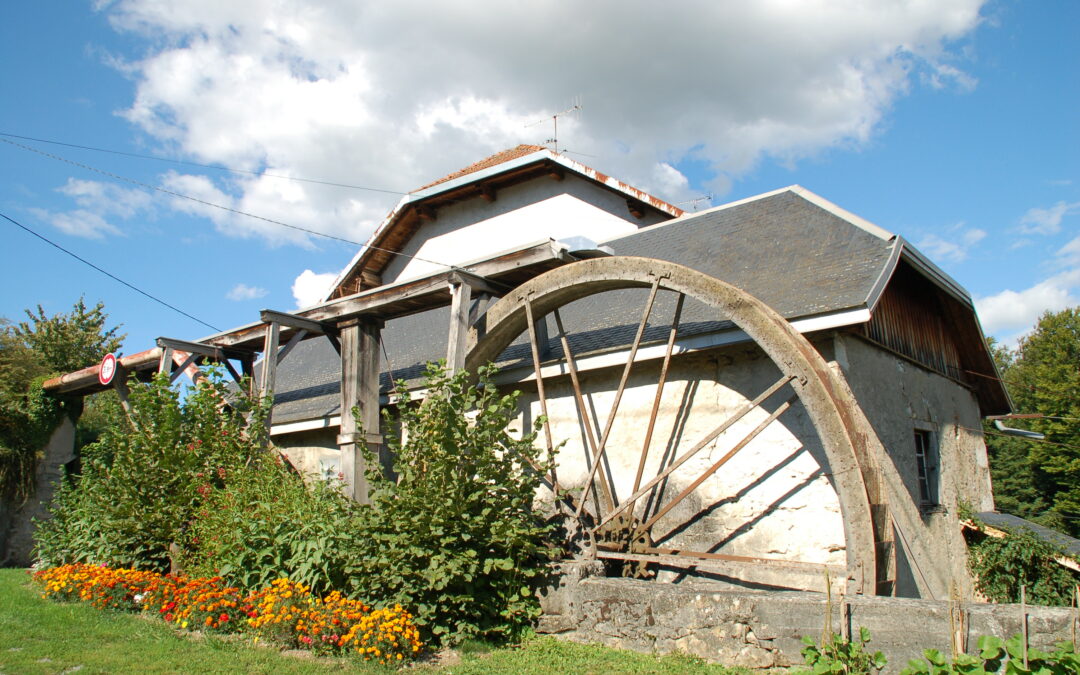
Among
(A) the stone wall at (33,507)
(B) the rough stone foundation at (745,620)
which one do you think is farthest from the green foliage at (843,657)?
(A) the stone wall at (33,507)

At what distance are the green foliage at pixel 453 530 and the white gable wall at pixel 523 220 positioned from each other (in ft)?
22.5

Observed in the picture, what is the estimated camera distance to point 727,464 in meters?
6.64

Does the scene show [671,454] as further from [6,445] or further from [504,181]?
[6,445]

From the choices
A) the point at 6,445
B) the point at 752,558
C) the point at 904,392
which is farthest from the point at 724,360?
the point at 6,445

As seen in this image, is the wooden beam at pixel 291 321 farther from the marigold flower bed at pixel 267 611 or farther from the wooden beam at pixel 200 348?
the marigold flower bed at pixel 267 611

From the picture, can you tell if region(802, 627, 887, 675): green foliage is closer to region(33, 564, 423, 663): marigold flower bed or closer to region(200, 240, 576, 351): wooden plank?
region(33, 564, 423, 663): marigold flower bed

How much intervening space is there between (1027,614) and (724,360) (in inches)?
127

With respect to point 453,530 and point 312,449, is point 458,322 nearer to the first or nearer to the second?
point 453,530

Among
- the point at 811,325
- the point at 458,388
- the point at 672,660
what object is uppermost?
the point at 811,325

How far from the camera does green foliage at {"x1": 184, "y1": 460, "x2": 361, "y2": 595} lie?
5.90 m

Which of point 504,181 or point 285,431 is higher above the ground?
point 504,181

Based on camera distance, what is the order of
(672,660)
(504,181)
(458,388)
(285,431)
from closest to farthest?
1. (672,660)
2. (458,388)
3. (285,431)
4. (504,181)

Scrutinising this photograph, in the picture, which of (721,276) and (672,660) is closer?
(672,660)

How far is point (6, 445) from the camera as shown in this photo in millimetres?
11461
